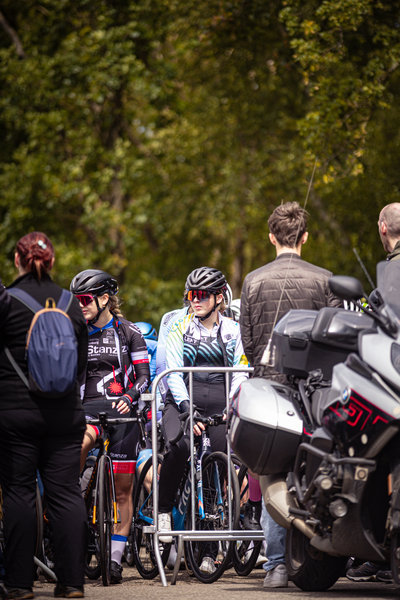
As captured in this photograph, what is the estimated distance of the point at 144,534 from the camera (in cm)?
671

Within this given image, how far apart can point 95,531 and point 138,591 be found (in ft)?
2.80

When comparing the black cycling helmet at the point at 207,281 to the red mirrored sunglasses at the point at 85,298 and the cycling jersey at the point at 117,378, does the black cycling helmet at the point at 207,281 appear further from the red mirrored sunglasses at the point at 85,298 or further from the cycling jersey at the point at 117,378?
the red mirrored sunglasses at the point at 85,298

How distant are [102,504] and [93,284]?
1732 millimetres

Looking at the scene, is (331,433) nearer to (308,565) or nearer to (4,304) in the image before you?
(308,565)

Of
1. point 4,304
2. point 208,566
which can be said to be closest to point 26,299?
point 4,304

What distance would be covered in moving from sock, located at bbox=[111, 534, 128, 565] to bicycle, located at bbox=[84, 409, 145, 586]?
0.13 metres

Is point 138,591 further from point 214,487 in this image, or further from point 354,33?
point 354,33

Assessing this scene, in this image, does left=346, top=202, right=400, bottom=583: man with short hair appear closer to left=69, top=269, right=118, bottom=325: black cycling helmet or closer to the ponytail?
the ponytail

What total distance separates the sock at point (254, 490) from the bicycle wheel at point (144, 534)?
0.78 m

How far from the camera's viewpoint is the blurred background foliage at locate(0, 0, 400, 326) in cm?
2062

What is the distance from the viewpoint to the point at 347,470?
4387mm

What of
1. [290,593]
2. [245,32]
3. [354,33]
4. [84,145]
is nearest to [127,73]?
[84,145]

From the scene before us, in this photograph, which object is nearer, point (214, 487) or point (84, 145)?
point (214, 487)

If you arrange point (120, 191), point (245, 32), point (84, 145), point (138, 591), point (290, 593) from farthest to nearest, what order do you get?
1. point (120, 191)
2. point (84, 145)
3. point (245, 32)
4. point (138, 591)
5. point (290, 593)
